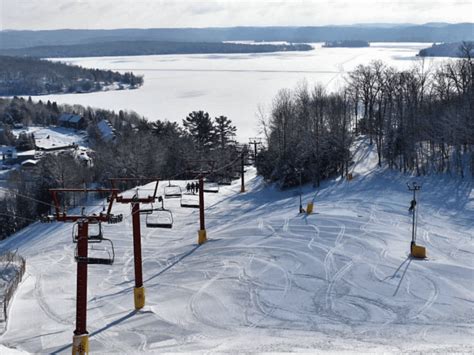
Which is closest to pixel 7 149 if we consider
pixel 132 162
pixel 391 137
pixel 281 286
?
pixel 132 162

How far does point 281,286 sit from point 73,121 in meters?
115

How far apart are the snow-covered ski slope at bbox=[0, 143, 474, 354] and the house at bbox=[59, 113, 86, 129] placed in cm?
9579

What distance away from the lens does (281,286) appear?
2239cm

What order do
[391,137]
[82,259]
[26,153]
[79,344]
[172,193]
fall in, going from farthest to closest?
1. [26,153]
2. [391,137]
3. [172,193]
4. [79,344]
5. [82,259]

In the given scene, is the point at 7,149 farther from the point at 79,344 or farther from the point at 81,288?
the point at 81,288

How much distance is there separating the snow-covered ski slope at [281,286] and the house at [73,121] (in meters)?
95.8

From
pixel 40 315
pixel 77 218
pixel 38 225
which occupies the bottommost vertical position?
pixel 38 225

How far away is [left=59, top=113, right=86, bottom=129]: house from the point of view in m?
128

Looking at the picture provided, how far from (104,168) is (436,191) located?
43.1 metres

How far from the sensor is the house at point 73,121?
128 meters

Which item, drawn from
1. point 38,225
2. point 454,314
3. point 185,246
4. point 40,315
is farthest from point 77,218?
point 38,225

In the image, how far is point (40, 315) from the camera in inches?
828

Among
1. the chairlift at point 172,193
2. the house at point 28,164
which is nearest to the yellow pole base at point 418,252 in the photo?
the chairlift at point 172,193

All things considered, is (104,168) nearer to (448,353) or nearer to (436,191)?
(436,191)
